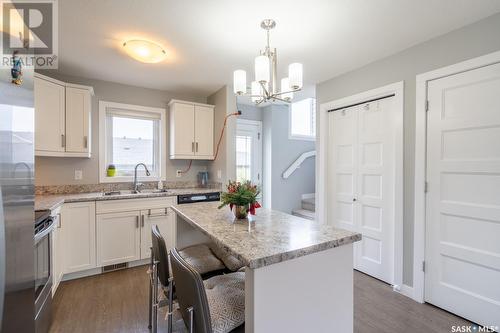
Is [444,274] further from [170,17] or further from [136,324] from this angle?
[170,17]

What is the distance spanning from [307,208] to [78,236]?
148 inches

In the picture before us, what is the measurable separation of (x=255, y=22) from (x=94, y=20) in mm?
1310

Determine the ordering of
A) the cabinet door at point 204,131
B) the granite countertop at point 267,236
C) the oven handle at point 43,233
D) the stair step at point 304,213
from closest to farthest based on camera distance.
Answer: the granite countertop at point 267,236
the oven handle at point 43,233
the cabinet door at point 204,131
the stair step at point 304,213

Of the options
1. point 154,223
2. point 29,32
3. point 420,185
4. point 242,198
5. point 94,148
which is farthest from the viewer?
point 94,148

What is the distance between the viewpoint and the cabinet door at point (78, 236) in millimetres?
2492

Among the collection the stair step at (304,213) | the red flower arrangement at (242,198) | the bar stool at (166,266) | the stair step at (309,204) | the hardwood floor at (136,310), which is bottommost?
the hardwood floor at (136,310)

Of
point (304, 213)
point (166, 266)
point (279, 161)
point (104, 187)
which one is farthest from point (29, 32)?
point (304, 213)

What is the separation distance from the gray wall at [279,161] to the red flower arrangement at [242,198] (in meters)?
2.98

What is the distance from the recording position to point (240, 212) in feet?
5.10

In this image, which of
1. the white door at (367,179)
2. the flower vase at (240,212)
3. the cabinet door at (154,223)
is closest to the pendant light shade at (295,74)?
the flower vase at (240,212)

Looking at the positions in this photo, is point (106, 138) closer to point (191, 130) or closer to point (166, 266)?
point (191, 130)

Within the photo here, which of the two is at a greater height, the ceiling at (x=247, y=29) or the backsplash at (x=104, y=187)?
the ceiling at (x=247, y=29)

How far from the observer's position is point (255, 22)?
188 centimetres

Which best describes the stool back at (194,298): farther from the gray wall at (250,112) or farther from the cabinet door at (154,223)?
the gray wall at (250,112)
